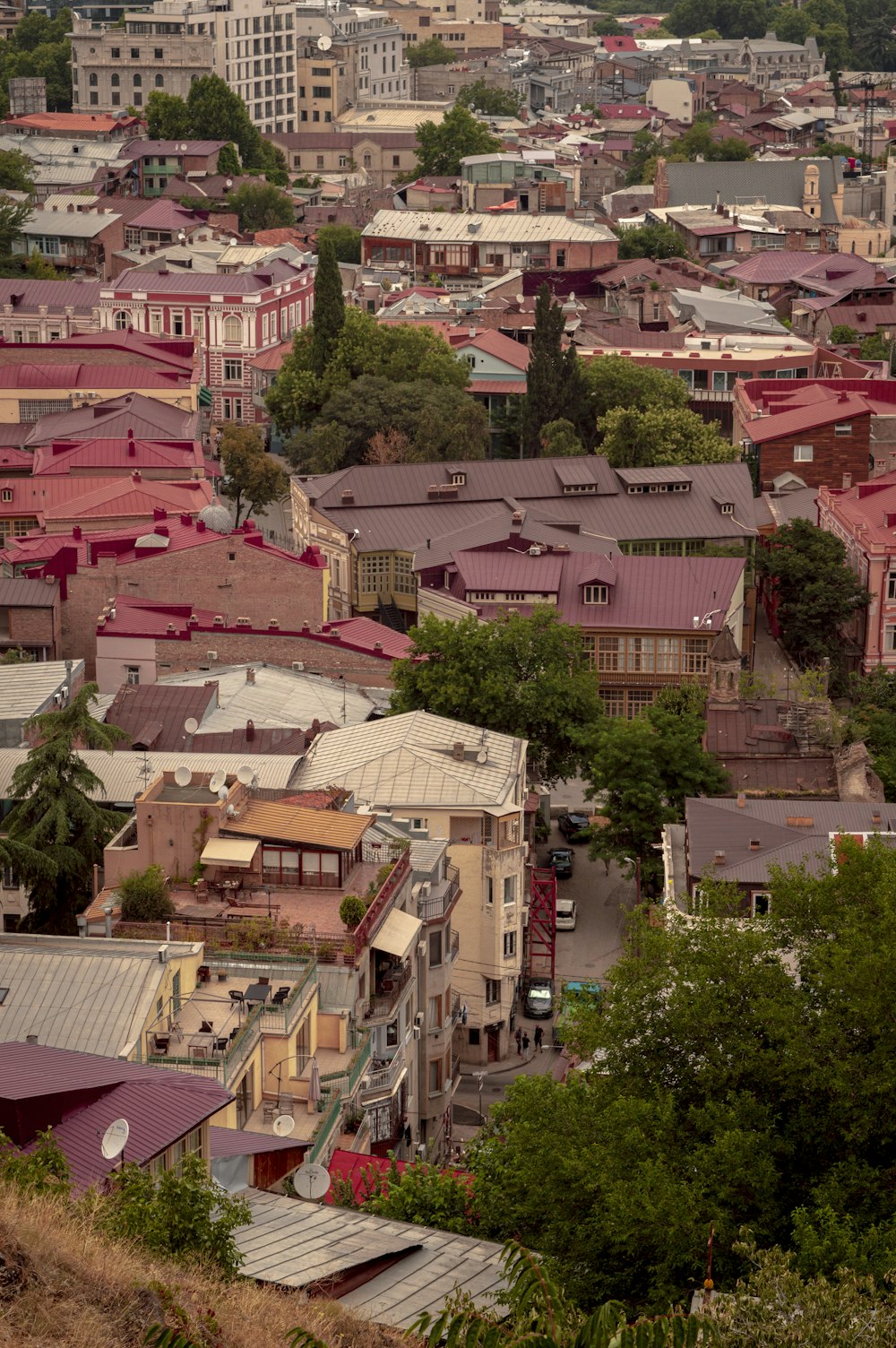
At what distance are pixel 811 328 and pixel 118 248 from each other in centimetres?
3688

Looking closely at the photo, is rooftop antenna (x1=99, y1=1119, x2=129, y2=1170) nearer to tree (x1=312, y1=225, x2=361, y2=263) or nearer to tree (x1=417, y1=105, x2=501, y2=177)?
tree (x1=312, y1=225, x2=361, y2=263)

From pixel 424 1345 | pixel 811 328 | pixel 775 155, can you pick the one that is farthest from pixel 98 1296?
pixel 775 155

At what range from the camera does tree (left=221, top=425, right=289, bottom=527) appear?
88.8m

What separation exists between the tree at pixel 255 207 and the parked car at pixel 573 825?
291 feet

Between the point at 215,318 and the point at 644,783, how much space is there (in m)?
59.0

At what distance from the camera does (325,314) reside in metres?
99.8

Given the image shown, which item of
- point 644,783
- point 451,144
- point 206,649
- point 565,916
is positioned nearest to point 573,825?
point 565,916

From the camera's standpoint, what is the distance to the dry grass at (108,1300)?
19.2 metres

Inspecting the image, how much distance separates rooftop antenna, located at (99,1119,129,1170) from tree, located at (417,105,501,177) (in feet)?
467

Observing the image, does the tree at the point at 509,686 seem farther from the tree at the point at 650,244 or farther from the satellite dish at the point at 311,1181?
the tree at the point at 650,244

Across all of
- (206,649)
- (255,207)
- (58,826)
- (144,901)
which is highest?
(144,901)

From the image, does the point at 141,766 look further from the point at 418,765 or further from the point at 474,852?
the point at 474,852

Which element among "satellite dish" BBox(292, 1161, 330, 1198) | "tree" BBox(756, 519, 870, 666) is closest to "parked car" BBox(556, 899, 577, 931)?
"tree" BBox(756, 519, 870, 666)

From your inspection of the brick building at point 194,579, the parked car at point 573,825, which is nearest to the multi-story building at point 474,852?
the parked car at point 573,825
